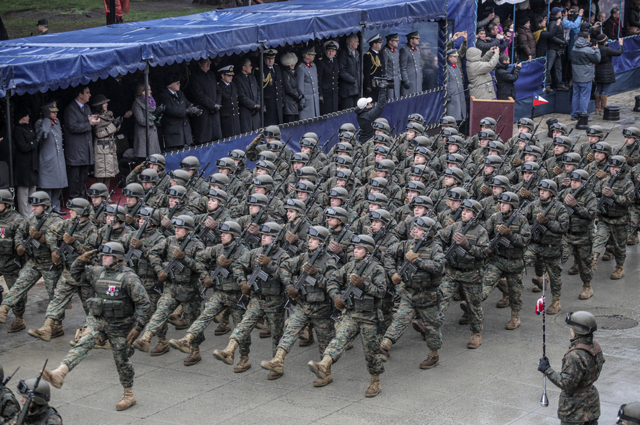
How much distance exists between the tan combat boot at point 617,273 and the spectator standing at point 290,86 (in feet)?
25.4

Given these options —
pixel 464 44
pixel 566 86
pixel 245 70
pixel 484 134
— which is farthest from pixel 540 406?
pixel 566 86

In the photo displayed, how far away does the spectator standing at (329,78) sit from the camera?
68.2ft

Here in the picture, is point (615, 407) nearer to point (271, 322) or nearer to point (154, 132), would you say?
point (271, 322)

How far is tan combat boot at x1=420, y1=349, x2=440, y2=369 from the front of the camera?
12.0 m

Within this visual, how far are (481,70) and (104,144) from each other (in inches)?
383

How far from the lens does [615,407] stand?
1072 cm

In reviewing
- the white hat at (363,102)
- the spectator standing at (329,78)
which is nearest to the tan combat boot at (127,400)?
the white hat at (363,102)

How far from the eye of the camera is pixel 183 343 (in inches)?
460

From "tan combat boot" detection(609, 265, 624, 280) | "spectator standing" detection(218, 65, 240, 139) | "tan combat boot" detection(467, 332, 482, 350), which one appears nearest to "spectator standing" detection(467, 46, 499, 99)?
"spectator standing" detection(218, 65, 240, 139)

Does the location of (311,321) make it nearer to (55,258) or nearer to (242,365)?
(242,365)

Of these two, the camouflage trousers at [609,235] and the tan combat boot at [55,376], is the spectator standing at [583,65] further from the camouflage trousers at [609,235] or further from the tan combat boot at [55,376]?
the tan combat boot at [55,376]

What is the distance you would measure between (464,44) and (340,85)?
3446 mm

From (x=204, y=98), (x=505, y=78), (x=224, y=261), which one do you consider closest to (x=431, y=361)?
(x=224, y=261)

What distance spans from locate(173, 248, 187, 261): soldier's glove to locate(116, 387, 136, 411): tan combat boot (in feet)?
6.23
